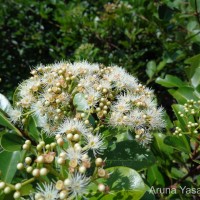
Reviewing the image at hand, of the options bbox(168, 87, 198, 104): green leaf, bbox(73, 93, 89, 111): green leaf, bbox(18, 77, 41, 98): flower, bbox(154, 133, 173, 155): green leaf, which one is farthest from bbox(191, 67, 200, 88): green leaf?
bbox(18, 77, 41, 98): flower

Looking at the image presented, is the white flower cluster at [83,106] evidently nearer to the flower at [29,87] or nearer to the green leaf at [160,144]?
the flower at [29,87]

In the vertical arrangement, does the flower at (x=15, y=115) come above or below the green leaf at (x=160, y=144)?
above

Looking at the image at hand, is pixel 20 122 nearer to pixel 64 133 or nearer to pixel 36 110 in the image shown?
pixel 36 110

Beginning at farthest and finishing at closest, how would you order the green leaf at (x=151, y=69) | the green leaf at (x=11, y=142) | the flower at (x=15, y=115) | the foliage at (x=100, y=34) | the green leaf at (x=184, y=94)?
the green leaf at (x=151, y=69)
the foliage at (x=100, y=34)
the green leaf at (x=184, y=94)
the flower at (x=15, y=115)
the green leaf at (x=11, y=142)

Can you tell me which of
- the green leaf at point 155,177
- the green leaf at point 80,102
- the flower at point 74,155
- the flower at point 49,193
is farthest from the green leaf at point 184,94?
the flower at point 49,193

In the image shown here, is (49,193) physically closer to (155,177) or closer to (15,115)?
(15,115)

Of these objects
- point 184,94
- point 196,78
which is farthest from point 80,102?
point 196,78

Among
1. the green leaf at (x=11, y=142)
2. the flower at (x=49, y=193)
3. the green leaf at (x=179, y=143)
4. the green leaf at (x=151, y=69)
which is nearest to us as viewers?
the flower at (x=49, y=193)
